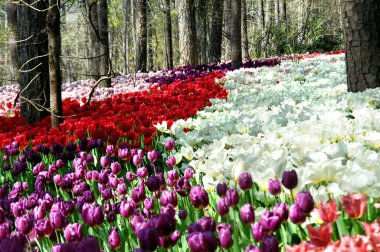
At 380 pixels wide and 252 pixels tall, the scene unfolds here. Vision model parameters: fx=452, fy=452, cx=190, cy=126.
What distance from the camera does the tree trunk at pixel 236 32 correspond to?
1202cm

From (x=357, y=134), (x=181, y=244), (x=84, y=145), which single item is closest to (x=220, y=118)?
(x=84, y=145)

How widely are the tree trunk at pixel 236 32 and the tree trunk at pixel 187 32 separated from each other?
1676 millimetres

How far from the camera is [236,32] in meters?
12.3

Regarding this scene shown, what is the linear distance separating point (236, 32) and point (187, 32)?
1.86 m

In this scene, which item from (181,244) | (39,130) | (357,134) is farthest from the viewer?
(39,130)

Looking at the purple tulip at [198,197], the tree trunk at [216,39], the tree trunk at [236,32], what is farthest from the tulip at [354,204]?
the tree trunk at [216,39]

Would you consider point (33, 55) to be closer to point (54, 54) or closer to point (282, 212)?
point (54, 54)

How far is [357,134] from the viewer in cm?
293

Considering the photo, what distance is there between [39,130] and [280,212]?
14.1ft

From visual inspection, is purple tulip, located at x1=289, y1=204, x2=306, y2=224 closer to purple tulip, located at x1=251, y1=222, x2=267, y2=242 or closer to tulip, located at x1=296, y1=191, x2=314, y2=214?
tulip, located at x1=296, y1=191, x2=314, y2=214

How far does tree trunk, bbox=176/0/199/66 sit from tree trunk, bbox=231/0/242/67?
1.68 m

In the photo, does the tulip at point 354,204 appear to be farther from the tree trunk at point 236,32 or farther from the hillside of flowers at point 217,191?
the tree trunk at point 236,32

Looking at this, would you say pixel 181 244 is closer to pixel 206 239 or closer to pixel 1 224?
pixel 206 239

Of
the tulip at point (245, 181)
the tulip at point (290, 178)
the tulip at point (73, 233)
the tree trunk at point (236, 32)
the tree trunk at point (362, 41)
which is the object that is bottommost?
the tulip at point (73, 233)
